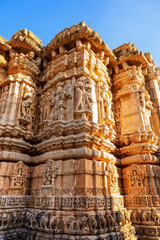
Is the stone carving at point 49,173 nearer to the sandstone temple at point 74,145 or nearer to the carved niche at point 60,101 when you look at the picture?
the sandstone temple at point 74,145

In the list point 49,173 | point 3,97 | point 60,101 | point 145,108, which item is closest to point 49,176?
point 49,173

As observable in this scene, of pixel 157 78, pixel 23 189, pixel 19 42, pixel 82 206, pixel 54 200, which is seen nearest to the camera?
pixel 82 206

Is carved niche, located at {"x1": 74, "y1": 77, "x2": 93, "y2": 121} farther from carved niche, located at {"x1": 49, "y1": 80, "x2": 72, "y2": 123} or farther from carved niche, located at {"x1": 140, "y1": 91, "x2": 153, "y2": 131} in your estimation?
carved niche, located at {"x1": 140, "y1": 91, "x2": 153, "y2": 131}

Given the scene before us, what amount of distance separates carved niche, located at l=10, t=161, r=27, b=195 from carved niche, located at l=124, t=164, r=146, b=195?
5.30 m

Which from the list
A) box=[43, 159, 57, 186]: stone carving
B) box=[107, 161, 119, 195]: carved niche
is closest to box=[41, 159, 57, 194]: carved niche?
box=[43, 159, 57, 186]: stone carving

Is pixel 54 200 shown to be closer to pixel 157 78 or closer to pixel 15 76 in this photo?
pixel 15 76

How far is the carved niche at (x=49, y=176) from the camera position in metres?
6.96

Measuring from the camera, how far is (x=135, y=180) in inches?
342

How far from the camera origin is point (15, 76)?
9.97 meters

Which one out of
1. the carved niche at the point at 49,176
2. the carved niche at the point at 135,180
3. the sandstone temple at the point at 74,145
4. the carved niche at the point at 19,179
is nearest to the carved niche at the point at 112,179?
the sandstone temple at the point at 74,145

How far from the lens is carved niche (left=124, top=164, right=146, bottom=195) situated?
27.5 feet

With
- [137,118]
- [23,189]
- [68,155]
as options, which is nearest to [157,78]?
[137,118]

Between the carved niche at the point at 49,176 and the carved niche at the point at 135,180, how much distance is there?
4206 mm

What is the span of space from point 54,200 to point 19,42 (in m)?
9.48
